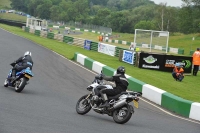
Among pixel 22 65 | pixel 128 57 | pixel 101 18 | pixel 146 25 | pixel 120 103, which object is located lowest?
pixel 146 25

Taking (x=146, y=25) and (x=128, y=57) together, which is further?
(x=146, y=25)

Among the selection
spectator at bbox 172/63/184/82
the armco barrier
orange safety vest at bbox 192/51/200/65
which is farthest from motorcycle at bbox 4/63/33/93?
orange safety vest at bbox 192/51/200/65

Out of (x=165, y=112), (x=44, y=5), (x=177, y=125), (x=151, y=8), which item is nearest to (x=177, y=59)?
(x=165, y=112)

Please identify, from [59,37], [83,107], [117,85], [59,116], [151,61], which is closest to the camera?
[59,116]

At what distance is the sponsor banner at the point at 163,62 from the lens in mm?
29344

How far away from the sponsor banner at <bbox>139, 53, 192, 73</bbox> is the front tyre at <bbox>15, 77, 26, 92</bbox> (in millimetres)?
15760

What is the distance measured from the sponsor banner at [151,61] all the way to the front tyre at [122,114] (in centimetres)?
1848

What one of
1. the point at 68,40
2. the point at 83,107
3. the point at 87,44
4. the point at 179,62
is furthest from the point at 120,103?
the point at 68,40

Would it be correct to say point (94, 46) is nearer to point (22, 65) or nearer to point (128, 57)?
point (128, 57)

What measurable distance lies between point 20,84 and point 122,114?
4.76m

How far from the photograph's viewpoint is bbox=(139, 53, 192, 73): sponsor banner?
29.3m

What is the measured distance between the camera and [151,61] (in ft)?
97.7

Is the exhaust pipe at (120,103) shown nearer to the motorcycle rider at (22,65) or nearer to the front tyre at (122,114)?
the front tyre at (122,114)

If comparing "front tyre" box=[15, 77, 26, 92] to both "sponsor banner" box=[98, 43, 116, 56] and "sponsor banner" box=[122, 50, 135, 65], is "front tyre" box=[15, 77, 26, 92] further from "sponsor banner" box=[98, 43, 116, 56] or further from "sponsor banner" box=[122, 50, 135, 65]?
"sponsor banner" box=[98, 43, 116, 56]
